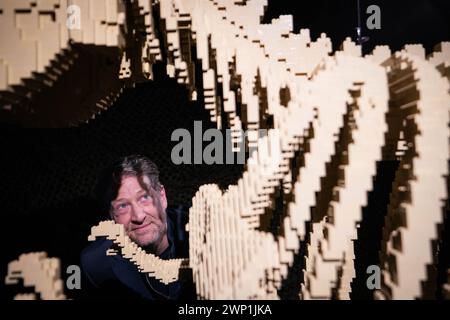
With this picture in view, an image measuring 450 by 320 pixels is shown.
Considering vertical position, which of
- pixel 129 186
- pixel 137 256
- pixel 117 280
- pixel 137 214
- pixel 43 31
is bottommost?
pixel 117 280

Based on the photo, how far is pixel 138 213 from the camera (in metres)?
1.36

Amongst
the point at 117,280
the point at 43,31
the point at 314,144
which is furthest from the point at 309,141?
the point at 117,280

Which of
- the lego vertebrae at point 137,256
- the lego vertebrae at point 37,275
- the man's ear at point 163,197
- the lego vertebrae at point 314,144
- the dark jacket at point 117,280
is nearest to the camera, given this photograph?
the lego vertebrae at point 314,144

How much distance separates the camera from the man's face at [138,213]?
136 centimetres

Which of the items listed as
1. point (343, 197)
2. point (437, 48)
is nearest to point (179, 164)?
point (343, 197)

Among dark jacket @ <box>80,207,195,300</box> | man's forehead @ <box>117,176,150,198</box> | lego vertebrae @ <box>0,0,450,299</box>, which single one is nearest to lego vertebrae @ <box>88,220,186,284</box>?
dark jacket @ <box>80,207,195,300</box>

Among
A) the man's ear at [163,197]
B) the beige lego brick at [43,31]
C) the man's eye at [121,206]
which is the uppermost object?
the beige lego brick at [43,31]

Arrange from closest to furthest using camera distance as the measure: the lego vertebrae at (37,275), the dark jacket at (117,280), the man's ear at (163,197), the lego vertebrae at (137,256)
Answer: the lego vertebrae at (37,275) → the lego vertebrae at (137,256) → the dark jacket at (117,280) → the man's ear at (163,197)

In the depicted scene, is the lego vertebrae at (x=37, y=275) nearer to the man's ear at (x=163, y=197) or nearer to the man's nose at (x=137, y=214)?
the man's nose at (x=137, y=214)

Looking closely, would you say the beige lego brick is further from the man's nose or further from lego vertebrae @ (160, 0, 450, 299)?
the man's nose

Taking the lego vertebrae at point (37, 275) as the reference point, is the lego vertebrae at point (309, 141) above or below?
above

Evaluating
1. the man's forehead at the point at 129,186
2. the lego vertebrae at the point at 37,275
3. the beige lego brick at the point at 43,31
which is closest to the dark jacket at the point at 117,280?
the man's forehead at the point at 129,186

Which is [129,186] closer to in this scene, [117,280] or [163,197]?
[163,197]

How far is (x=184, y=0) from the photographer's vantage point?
36.1 inches
